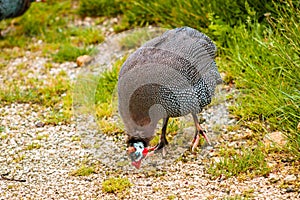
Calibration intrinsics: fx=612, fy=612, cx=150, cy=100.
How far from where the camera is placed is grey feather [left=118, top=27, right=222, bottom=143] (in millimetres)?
4250

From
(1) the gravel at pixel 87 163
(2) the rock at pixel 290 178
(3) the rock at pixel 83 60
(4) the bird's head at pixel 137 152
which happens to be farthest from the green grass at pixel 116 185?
(3) the rock at pixel 83 60

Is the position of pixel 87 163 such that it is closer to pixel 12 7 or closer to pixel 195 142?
pixel 195 142

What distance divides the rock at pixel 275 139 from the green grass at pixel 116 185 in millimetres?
1122

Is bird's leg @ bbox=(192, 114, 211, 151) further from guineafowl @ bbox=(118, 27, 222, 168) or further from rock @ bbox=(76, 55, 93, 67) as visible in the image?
rock @ bbox=(76, 55, 93, 67)

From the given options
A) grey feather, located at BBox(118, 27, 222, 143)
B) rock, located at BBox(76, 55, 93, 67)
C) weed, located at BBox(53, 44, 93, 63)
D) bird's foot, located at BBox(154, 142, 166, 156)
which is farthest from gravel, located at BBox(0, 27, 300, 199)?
weed, located at BBox(53, 44, 93, 63)

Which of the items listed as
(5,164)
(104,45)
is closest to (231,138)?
(5,164)

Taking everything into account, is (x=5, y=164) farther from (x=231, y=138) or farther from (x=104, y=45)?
(x=104, y=45)

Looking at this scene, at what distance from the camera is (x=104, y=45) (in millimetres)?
6656

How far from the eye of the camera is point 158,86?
4.25 m

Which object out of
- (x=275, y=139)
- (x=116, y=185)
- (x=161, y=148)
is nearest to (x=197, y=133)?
(x=161, y=148)

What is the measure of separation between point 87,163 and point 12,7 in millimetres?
2470

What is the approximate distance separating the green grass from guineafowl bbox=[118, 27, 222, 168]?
160 mm

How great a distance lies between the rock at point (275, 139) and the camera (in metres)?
4.60

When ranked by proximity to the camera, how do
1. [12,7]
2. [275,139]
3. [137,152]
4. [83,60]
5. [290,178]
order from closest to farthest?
[290,178] < [137,152] < [275,139] < [83,60] < [12,7]
